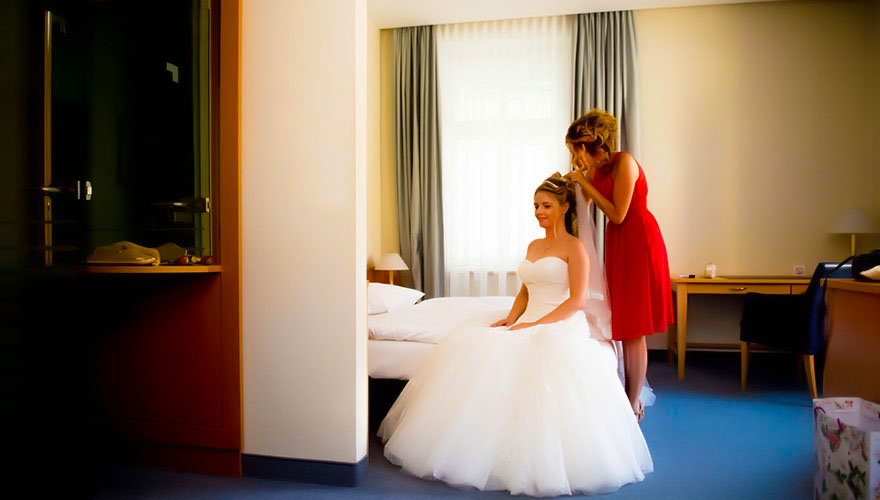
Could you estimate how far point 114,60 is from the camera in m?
2.43

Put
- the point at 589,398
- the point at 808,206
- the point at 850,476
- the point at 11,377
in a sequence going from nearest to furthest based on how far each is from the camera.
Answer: the point at 11,377 < the point at 850,476 < the point at 589,398 < the point at 808,206

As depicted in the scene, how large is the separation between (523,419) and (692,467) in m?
0.92

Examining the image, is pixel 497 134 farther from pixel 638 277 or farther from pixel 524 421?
pixel 524 421

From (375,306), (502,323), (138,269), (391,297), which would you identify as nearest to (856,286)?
(502,323)

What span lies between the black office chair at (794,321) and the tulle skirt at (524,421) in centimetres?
184

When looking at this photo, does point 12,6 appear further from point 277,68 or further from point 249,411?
point 249,411

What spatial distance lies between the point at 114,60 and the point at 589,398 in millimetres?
2534

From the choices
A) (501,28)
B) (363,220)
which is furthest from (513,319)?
(501,28)

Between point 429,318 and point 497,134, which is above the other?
point 497,134

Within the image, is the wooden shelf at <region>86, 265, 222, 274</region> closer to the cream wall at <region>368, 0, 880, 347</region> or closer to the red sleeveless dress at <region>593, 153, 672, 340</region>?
the red sleeveless dress at <region>593, 153, 672, 340</region>

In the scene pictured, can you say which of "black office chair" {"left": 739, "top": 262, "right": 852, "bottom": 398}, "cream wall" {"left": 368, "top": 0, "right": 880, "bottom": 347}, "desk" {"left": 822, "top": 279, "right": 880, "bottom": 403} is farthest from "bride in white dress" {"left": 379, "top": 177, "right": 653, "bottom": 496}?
"cream wall" {"left": 368, "top": 0, "right": 880, "bottom": 347}

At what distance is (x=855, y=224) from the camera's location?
14.8ft

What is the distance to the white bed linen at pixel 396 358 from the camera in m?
2.77

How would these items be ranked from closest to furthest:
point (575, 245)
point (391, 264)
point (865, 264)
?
point (865, 264) < point (575, 245) < point (391, 264)
